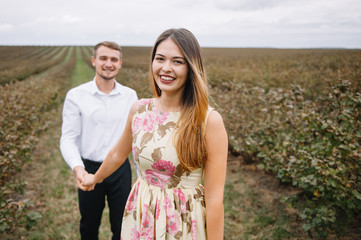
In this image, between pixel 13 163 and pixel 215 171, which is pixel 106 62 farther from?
pixel 13 163

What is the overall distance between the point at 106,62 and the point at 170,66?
1.20m

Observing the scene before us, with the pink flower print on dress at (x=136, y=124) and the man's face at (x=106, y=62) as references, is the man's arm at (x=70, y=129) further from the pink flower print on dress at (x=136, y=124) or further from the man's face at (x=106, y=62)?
the pink flower print on dress at (x=136, y=124)

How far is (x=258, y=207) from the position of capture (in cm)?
391

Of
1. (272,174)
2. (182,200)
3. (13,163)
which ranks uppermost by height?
(182,200)

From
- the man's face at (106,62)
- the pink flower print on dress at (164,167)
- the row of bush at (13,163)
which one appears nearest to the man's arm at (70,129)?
the man's face at (106,62)

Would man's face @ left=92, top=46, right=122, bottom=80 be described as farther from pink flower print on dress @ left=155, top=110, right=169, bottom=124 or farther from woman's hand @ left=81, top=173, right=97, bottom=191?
pink flower print on dress @ left=155, top=110, right=169, bottom=124

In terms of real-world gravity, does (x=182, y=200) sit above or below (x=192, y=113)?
below

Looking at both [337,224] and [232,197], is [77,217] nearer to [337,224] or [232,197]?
[232,197]

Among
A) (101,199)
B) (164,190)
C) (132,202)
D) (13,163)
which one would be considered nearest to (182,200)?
(164,190)

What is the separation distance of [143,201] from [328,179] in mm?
1926

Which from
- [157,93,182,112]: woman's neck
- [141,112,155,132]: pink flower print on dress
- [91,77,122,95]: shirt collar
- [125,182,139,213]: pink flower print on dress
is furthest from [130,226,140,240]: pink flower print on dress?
[91,77,122,95]: shirt collar

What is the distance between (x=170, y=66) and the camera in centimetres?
129

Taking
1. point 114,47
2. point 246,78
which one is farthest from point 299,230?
point 246,78

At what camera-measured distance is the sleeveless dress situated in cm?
134
